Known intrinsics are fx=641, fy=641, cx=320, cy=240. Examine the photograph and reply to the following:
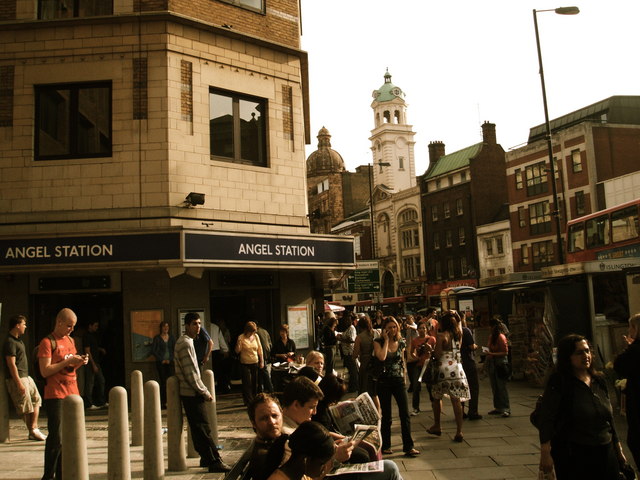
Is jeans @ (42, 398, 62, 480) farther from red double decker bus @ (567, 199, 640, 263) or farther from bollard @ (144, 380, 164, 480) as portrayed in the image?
red double decker bus @ (567, 199, 640, 263)

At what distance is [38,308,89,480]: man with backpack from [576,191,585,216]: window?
42679 millimetres

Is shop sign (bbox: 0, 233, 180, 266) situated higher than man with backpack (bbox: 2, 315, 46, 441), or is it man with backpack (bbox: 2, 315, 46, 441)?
shop sign (bbox: 0, 233, 180, 266)

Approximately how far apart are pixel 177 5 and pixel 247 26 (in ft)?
6.05

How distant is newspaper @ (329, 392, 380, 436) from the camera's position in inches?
206

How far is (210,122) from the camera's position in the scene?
14.9m

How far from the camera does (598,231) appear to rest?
834 inches

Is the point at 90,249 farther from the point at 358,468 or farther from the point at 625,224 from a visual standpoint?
the point at 625,224

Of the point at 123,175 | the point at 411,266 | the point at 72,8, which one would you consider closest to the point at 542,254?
the point at 411,266

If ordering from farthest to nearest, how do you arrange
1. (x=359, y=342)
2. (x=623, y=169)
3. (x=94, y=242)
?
(x=623, y=169)
(x=94, y=242)
(x=359, y=342)

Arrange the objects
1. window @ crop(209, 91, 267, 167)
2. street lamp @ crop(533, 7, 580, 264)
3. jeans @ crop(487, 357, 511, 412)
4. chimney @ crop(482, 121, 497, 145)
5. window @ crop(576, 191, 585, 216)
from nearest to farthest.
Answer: jeans @ crop(487, 357, 511, 412)
window @ crop(209, 91, 267, 167)
street lamp @ crop(533, 7, 580, 264)
window @ crop(576, 191, 585, 216)
chimney @ crop(482, 121, 497, 145)

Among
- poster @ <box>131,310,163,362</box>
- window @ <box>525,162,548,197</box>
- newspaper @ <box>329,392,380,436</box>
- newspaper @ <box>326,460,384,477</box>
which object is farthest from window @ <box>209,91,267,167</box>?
window @ <box>525,162,548,197</box>

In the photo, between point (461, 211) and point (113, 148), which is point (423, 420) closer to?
point (113, 148)

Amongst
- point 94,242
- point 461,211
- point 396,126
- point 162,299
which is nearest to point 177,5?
point 94,242

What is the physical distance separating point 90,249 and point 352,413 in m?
9.39
